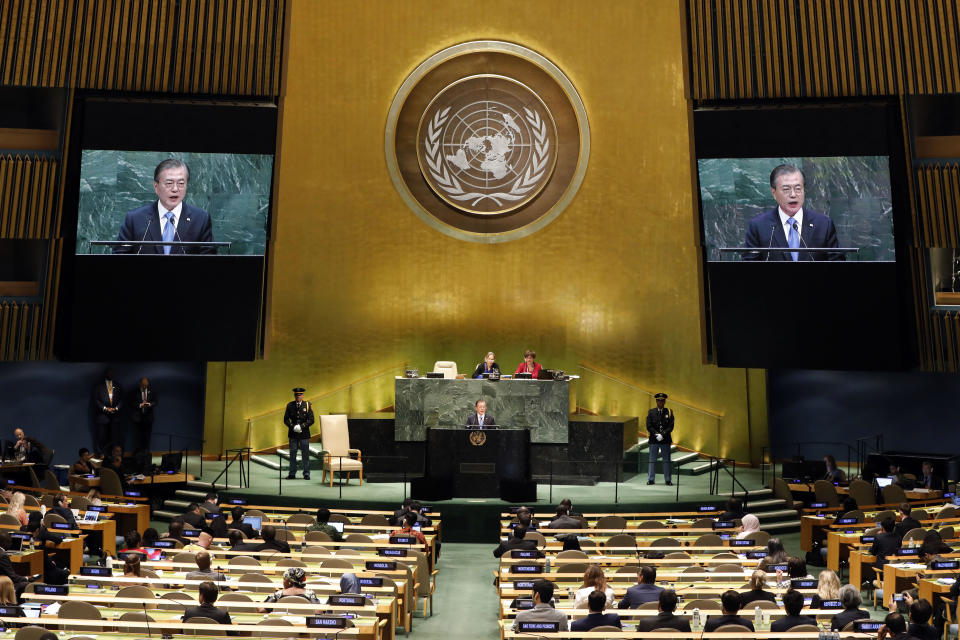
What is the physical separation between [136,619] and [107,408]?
10767mm

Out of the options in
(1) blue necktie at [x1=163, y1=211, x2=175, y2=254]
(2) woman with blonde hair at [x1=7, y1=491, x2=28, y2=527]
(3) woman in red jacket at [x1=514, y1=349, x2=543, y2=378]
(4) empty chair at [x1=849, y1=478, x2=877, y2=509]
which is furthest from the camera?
(3) woman in red jacket at [x1=514, y1=349, x2=543, y2=378]

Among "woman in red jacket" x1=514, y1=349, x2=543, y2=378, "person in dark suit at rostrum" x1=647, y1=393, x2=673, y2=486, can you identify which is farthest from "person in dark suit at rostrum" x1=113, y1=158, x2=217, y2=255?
"person in dark suit at rostrum" x1=647, y1=393, x2=673, y2=486

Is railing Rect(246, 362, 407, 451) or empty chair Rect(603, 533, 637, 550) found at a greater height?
railing Rect(246, 362, 407, 451)

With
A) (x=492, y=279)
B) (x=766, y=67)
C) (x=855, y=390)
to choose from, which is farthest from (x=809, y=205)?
(x=492, y=279)

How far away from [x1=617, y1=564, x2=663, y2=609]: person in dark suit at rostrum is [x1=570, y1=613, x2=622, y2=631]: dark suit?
3.03 feet

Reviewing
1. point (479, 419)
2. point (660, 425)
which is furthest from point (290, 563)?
point (660, 425)

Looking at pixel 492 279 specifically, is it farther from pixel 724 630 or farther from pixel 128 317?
pixel 724 630

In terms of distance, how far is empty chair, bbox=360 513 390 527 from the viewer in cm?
1335

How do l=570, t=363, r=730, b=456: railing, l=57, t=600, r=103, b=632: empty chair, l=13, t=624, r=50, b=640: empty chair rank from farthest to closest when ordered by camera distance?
l=570, t=363, r=730, b=456: railing < l=57, t=600, r=103, b=632: empty chair < l=13, t=624, r=50, b=640: empty chair

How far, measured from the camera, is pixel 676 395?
19.1 metres

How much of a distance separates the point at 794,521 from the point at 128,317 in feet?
31.0

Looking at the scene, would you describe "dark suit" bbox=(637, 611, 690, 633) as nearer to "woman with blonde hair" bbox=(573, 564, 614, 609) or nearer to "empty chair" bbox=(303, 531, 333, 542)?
"woman with blonde hair" bbox=(573, 564, 614, 609)

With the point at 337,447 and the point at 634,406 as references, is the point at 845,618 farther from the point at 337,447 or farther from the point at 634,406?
the point at 634,406

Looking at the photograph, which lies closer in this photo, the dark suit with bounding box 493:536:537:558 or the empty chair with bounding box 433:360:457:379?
the dark suit with bounding box 493:536:537:558
